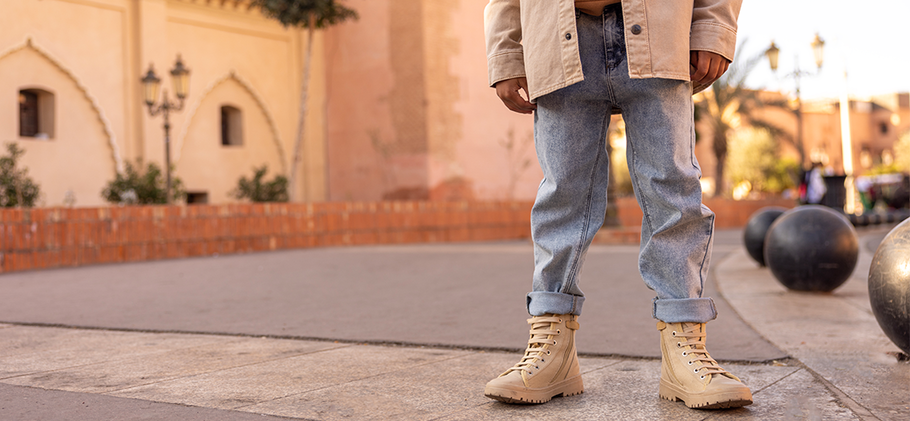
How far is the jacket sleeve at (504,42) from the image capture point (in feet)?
7.27

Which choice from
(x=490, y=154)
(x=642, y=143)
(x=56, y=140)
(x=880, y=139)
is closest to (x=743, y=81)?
(x=490, y=154)

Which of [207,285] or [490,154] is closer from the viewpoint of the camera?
[207,285]

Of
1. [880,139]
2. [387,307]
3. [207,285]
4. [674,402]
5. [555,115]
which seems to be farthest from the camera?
[880,139]

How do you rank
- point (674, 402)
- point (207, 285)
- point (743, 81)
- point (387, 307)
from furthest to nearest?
point (743, 81) < point (207, 285) < point (387, 307) < point (674, 402)

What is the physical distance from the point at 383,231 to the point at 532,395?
11.6m

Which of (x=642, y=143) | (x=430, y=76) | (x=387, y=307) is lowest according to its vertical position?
(x=387, y=307)

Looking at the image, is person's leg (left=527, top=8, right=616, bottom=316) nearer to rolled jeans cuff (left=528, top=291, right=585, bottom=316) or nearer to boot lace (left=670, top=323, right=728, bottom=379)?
rolled jeans cuff (left=528, top=291, right=585, bottom=316)

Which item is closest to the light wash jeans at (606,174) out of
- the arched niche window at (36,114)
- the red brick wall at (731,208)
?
the arched niche window at (36,114)

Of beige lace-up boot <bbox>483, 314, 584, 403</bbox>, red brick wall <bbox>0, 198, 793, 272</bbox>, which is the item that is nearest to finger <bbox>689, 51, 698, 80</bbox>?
beige lace-up boot <bbox>483, 314, 584, 403</bbox>

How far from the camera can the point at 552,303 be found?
2.13m

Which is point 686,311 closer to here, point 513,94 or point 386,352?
point 513,94

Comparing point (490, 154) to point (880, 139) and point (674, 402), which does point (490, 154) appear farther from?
point (880, 139)

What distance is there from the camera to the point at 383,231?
13469mm

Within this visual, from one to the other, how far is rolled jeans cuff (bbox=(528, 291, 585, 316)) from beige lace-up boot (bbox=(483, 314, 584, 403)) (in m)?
0.02
